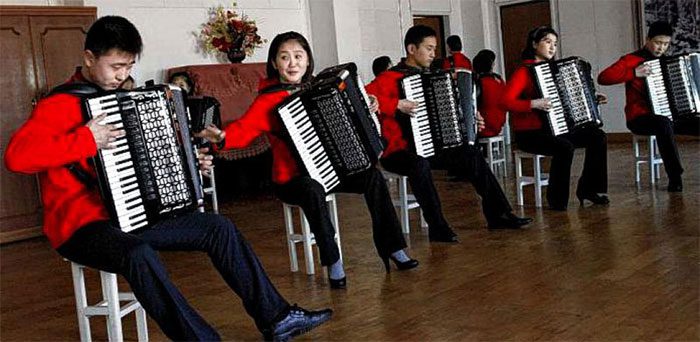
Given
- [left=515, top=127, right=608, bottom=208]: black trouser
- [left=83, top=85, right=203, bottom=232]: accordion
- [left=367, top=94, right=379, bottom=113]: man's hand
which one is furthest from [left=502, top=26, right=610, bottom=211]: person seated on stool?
[left=83, top=85, right=203, bottom=232]: accordion

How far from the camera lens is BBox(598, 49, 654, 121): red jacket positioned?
18.7ft

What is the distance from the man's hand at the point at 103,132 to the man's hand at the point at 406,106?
2.06m

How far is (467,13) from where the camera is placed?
10.6m

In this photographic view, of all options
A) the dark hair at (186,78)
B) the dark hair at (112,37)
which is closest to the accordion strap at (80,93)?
the dark hair at (112,37)

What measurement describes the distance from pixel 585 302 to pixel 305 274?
1472mm

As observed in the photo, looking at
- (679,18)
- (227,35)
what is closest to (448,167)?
(227,35)

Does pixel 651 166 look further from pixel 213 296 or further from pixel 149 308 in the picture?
pixel 149 308

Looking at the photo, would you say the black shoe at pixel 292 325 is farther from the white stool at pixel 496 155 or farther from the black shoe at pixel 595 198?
the white stool at pixel 496 155

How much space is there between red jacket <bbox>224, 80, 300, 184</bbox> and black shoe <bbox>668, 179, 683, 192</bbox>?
3076mm

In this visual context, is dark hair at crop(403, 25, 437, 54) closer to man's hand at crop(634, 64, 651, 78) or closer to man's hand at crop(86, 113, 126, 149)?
man's hand at crop(634, 64, 651, 78)

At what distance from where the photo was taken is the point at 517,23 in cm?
1048

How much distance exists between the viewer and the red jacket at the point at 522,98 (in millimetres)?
5090

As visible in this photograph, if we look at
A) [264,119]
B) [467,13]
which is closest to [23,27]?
[264,119]

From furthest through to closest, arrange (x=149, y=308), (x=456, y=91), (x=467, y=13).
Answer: (x=467, y=13)
(x=456, y=91)
(x=149, y=308)
